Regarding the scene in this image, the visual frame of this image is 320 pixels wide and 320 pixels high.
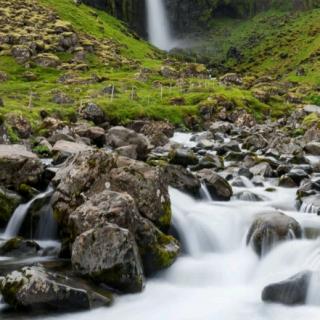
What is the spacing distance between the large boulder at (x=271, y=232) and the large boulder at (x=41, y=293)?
7.10 m

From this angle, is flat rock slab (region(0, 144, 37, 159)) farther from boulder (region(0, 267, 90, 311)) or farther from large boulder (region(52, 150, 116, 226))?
boulder (region(0, 267, 90, 311))

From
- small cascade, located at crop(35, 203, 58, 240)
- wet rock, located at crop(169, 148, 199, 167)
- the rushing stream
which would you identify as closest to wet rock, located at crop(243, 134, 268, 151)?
wet rock, located at crop(169, 148, 199, 167)

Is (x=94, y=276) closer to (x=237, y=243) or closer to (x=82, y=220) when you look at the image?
(x=82, y=220)

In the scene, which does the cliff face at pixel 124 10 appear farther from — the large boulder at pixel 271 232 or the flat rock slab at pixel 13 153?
the large boulder at pixel 271 232

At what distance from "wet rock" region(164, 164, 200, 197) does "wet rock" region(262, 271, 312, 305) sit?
963 centimetres

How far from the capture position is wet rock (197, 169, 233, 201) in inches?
1031

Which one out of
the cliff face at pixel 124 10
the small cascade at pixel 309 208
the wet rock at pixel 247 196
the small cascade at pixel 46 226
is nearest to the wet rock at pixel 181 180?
the wet rock at pixel 247 196

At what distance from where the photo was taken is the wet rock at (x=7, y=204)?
2195 centimetres

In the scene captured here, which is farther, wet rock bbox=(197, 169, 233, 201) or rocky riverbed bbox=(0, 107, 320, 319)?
wet rock bbox=(197, 169, 233, 201)

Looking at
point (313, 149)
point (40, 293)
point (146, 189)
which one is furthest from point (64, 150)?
point (313, 149)

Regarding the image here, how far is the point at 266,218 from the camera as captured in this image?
66.9 ft

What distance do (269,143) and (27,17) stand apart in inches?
3960

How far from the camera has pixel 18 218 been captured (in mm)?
21891

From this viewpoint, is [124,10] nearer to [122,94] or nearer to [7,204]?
[122,94]
